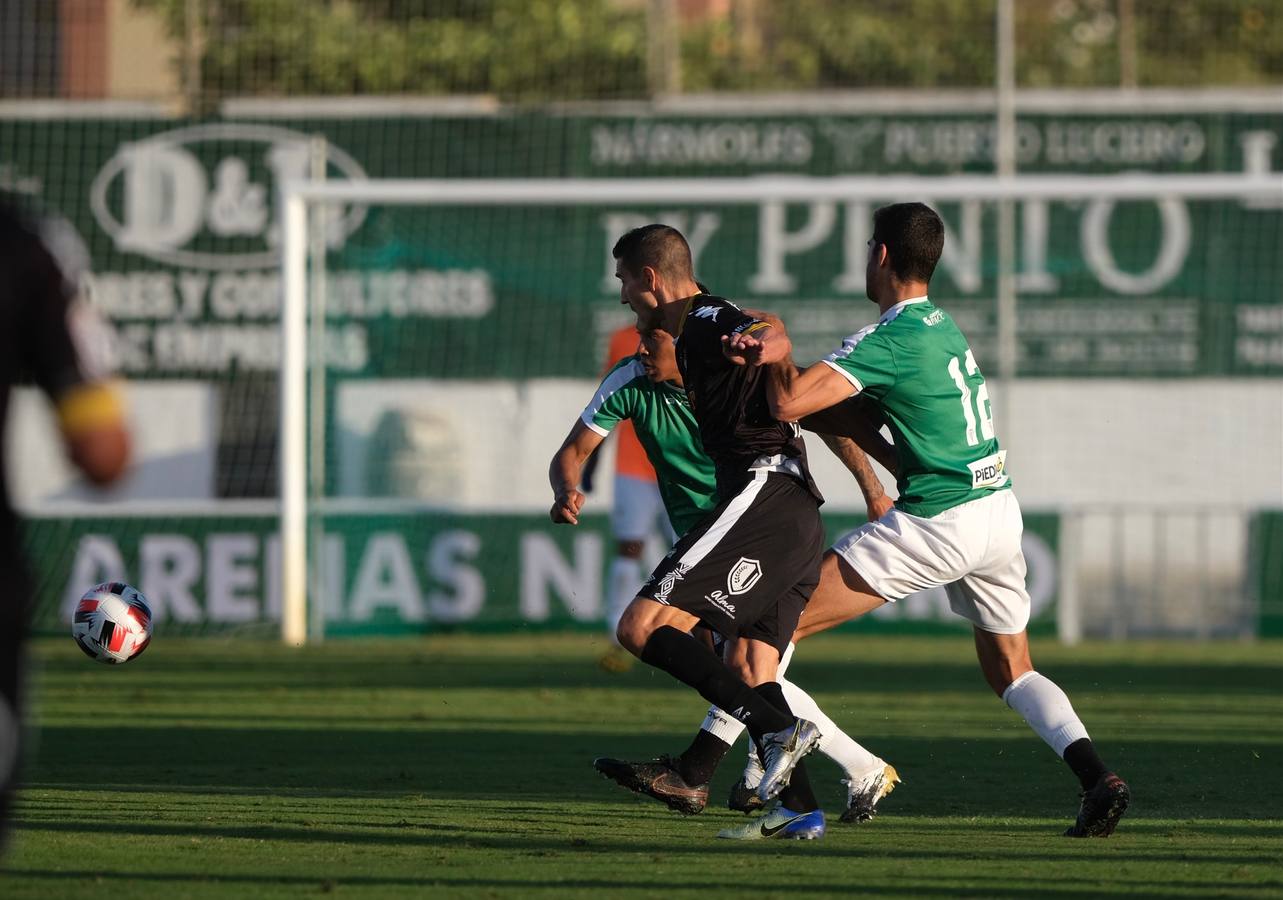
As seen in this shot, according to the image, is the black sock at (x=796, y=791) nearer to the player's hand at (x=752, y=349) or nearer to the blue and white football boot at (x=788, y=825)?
the blue and white football boot at (x=788, y=825)

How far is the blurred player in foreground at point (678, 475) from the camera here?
258 inches

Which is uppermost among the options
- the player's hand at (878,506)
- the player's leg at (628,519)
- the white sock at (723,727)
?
the player's hand at (878,506)

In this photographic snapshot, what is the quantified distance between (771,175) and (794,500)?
12.9 metres

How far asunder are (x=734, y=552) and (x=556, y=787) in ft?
6.31

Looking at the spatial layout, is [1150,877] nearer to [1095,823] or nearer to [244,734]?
[1095,823]

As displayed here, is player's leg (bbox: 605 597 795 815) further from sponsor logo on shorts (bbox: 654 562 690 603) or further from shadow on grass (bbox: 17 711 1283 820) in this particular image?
shadow on grass (bbox: 17 711 1283 820)

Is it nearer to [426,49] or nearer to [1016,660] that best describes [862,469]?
[1016,660]

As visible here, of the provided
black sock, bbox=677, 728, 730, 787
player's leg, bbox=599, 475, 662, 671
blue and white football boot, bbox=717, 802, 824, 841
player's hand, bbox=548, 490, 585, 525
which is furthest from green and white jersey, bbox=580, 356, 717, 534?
player's leg, bbox=599, 475, 662, 671

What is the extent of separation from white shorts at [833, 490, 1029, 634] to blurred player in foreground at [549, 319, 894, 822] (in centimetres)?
33

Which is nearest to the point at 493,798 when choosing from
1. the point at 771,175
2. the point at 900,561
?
the point at 900,561

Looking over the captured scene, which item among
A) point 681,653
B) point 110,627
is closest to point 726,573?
point 681,653

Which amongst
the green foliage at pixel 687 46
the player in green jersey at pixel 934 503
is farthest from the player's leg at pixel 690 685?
the green foliage at pixel 687 46

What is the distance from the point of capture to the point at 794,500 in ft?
21.3

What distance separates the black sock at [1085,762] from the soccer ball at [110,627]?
12.6ft
